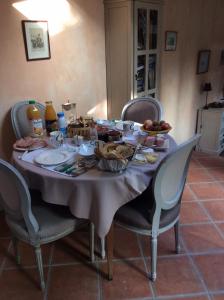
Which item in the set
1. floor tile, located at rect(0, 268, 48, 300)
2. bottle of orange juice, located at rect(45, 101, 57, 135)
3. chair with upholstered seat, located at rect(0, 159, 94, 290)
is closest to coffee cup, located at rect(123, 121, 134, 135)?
bottle of orange juice, located at rect(45, 101, 57, 135)

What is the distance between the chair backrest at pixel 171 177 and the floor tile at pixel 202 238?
52cm

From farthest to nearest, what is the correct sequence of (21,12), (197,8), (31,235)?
(197,8), (21,12), (31,235)

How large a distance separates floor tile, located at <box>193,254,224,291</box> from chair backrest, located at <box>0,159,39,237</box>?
3.64 ft

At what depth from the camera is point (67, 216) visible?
152 centimetres

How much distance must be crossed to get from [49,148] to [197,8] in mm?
3626

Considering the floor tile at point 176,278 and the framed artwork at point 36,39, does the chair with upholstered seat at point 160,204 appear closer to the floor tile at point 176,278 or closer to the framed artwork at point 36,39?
the floor tile at point 176,278

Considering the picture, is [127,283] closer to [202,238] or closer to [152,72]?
[202,238]

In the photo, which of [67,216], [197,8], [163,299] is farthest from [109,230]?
[197,8]

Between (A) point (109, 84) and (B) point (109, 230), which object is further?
(A) point (109, 84)

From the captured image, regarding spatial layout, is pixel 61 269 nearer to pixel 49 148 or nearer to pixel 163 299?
pixel 163 299

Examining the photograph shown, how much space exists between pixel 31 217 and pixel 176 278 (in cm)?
100

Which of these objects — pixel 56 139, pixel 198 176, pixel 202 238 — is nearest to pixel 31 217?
pixel 56 139

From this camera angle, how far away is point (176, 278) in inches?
65.8

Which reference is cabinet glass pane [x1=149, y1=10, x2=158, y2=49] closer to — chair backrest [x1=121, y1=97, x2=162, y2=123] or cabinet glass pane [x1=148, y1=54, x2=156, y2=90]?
cabinet glass pane [x1=148, y1=54, x2=156, y2=90]
